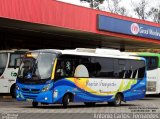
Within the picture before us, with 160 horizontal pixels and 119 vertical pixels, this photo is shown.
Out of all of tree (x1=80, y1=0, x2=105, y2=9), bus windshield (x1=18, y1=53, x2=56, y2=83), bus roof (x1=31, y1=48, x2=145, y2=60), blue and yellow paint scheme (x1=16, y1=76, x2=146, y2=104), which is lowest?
blue and yellow paint scheme (x1=16, y1=76, x2=146, y2=104)

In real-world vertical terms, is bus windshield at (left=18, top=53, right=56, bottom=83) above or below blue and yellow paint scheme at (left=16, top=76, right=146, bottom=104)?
above

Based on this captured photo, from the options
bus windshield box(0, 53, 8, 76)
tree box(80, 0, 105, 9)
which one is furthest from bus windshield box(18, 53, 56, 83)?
tree box(80, 0, 105, 9)

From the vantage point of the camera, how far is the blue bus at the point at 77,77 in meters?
20.0

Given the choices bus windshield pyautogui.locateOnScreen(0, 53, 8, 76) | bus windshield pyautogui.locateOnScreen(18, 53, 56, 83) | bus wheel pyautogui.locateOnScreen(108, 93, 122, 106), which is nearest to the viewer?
bus windshield pyautogui.locateOnScreen(18, 53, 56, 83)

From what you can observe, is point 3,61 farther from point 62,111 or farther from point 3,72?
point 62,111

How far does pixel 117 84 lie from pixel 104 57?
5.33 feet

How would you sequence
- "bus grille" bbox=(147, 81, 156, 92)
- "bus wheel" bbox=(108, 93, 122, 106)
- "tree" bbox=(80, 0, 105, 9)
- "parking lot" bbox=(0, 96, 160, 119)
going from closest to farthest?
"parking lot" bbox=(0, 96, 160, 119) → "bus wheel" bbox=(108, 93, 122, 106) → "bus grille" bbox=(147, 81, 156, 92) → "tree" bbox=(80, 0, 105, 9)

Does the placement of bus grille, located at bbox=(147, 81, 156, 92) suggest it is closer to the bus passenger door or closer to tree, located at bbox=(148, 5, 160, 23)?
the bus passenger door

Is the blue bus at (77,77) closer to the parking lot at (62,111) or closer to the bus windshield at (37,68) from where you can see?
the bus windshield at (37,68)

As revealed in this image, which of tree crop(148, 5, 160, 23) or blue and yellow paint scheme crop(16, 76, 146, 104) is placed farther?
tree crop(148, 5, 160, 23)

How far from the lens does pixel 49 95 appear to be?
19.8 meters

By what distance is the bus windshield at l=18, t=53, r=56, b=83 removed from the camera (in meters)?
20.0

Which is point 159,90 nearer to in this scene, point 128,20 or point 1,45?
point 128,20

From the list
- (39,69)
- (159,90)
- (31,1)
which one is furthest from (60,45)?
(39,69)
